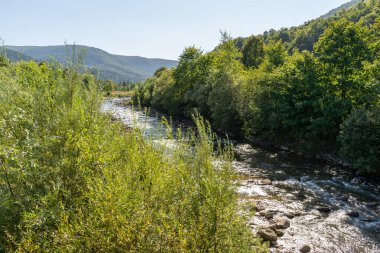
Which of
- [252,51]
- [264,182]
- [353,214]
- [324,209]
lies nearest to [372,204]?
[353,214]

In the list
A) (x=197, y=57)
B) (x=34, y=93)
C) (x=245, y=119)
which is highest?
(x=197, y=57)

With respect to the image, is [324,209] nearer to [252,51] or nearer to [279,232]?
[279,232]

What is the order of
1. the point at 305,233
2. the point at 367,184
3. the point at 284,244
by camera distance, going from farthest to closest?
1. the point at 367,184
2. the point at 305,233
3. the point at 284,244

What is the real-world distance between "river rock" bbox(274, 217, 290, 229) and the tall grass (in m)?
8.17

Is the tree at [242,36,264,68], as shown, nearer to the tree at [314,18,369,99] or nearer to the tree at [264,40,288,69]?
the tree at [264,40,288,69]

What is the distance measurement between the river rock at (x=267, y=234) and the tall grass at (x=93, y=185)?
659cm

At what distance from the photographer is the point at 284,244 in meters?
13.7

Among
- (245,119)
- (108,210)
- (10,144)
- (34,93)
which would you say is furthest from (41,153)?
(245,119)

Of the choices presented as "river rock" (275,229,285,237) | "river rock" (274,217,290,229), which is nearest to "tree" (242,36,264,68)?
"river rock" (274,217,290,229)

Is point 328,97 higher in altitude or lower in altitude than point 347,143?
higher

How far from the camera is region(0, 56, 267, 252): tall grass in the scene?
5.96 m

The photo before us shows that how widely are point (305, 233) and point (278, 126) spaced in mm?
19476

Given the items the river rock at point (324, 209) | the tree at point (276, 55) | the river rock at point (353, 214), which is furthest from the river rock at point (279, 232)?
the tree at point (276, 55)

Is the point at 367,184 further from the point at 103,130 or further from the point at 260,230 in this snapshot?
the point at 103,130
